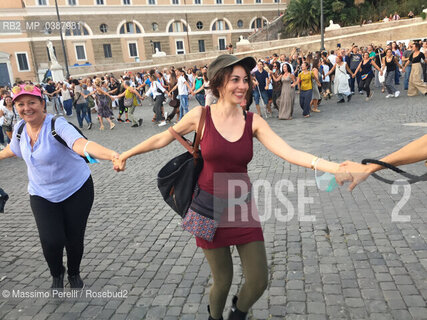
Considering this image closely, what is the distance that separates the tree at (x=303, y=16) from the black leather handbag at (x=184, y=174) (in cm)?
4141

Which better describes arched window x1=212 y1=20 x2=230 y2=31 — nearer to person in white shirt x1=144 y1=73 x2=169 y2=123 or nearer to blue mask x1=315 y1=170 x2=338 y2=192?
person in white shirt x1=144 y1=73 x2=169 y2=123

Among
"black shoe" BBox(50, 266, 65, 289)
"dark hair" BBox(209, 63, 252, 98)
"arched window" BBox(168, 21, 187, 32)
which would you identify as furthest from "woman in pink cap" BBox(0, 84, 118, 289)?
"arched window" BBox(168, 21, 187, 32)

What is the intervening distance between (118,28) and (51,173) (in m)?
57.5

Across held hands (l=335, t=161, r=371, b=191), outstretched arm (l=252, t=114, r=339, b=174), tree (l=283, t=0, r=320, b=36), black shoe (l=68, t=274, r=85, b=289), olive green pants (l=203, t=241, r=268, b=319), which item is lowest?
black shoe (l=68, t=274, r=85, b=289)

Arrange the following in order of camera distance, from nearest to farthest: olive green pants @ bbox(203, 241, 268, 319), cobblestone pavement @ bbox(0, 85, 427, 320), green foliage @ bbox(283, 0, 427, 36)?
olive green pants @ bbox(203, 241, 268, 319) < cobblestone pavement @ bbox(0, 85, 427, 320) < green foliage @ bbox(283, 0, 427, 36)

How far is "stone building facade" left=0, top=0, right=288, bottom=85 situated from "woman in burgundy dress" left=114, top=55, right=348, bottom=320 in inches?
1970

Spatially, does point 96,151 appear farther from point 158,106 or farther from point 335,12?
point 335,12

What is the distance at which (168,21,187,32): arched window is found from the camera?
58938 millimetres

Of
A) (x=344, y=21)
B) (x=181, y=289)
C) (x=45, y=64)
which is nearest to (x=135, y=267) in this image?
(x=181, y=289)

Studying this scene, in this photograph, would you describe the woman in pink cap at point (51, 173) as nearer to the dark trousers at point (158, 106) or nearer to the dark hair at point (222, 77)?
the dark hair at point (222, 77)

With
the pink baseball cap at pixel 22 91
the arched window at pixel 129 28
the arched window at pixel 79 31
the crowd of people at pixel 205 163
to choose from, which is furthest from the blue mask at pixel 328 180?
the arched window at pixel 129 28

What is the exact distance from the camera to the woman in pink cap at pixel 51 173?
123 inches

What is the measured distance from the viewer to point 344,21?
41.2m

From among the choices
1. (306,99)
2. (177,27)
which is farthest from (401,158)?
(177,27)
